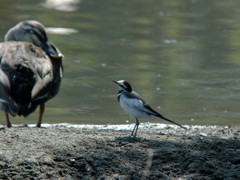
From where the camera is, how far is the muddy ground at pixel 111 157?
19.4ft

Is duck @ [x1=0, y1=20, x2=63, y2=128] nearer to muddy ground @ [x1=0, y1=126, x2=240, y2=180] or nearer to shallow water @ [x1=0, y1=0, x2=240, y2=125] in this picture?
muddy ground @ [x1=0, y1=126, x2=240, y2=180]

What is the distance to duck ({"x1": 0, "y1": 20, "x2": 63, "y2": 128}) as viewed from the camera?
7.34 m

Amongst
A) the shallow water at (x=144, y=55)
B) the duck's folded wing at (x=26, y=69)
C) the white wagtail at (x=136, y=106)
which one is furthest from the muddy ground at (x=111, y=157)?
the shallow water at (x=144, y=55)

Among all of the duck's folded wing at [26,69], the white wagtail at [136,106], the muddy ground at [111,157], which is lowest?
the muddy ground at [111,157]

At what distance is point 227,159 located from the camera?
6375 mm

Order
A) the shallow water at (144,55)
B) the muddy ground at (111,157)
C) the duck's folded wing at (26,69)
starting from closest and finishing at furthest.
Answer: the muddy ground at (111,157)
the duck's folded wing at (26,69)
the shallow water at (144,55)

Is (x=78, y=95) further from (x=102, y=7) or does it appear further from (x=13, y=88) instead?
(x=102, y=7)

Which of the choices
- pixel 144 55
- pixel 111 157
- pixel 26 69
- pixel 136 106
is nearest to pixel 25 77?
pixel 26 69

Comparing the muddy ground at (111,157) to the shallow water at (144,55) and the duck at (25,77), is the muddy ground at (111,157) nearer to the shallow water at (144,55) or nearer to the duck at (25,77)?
the duck at (25,77)

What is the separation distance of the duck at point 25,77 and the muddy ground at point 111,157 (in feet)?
1.27

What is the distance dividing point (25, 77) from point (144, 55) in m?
7.70

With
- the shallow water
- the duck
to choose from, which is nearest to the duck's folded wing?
the duck

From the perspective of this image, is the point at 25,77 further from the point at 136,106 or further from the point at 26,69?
the point at 136,106

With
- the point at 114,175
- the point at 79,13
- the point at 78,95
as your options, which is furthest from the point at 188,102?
the point at 79,13
